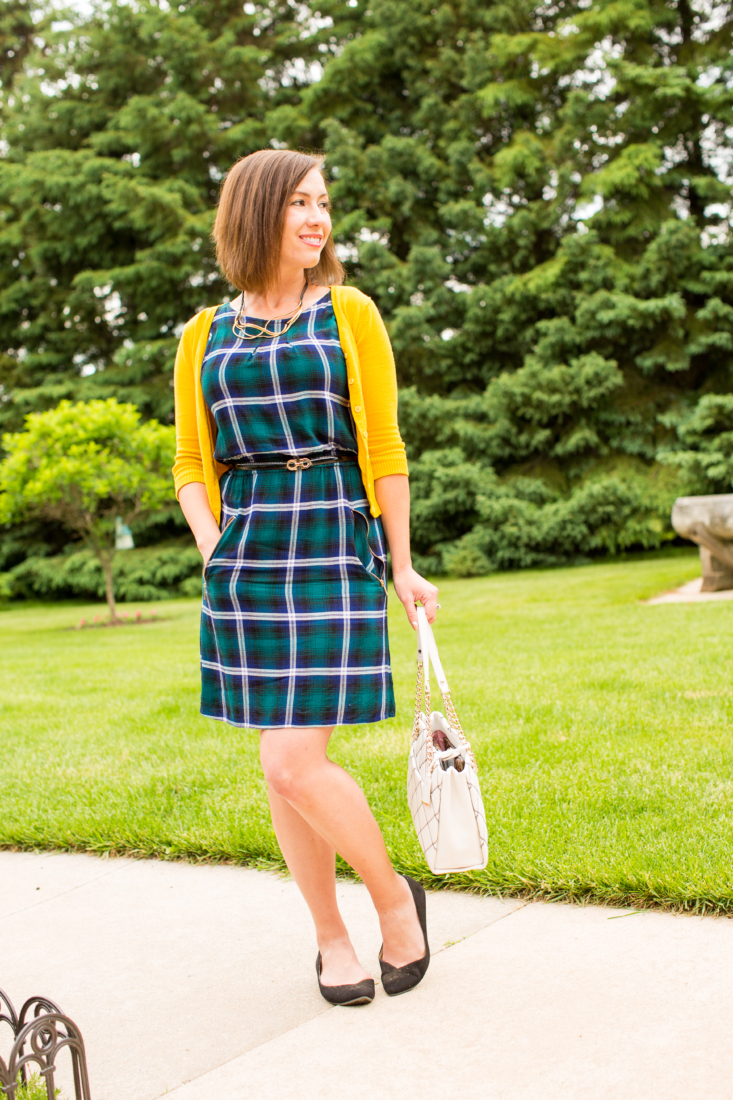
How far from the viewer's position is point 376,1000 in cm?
199

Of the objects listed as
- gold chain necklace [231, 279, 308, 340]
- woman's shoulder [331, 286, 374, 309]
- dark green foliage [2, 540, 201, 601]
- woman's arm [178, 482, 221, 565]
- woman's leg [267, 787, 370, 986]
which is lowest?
dark green foliage [2, 540, 201, 601]

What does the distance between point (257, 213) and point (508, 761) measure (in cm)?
225

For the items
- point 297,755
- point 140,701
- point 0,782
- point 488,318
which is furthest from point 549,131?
point 297,755

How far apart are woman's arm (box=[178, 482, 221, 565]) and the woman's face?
56cm

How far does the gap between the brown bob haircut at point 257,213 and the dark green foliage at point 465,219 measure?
12.0 m

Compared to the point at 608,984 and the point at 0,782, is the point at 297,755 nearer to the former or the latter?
the point at 608,984

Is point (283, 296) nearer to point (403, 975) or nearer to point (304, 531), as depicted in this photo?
point (304, 531)

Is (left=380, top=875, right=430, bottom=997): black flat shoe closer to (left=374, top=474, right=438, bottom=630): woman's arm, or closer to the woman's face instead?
(left=374, top=474, right=438, bottom=630): woman's arm

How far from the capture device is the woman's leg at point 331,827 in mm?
1917

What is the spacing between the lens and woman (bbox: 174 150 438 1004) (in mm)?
1963

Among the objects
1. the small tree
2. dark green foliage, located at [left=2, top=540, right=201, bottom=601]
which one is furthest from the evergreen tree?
the small tree

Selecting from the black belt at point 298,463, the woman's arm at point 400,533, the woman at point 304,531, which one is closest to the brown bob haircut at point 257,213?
the woman at point 304,531

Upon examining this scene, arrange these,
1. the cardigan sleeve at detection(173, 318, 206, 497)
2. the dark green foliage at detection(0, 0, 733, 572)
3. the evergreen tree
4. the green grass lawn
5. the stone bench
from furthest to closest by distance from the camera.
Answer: the evergreen tree → the dark green foliage at detection(0, 0, 733, 572) → the stone bench → the green grass lawn → the cardigan sleeve at detection(173, 318, 206, 497)

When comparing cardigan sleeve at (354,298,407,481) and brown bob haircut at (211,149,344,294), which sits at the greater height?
brown bob haircut at (211,149,344,294)
